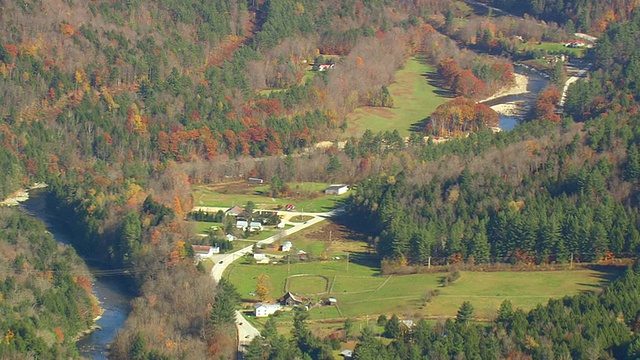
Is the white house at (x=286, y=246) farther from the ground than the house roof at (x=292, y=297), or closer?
closer

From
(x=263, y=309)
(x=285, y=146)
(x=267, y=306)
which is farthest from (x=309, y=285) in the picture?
(x=285, y=146)

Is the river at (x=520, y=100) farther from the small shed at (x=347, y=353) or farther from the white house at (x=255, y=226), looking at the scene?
the small shed at (x=347, y=353)

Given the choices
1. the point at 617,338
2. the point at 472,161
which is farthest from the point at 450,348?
the point at 472,161

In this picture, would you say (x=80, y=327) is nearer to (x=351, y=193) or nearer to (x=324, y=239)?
(x=324, y=239)

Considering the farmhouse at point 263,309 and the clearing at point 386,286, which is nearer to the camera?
the clearing at point 386,286

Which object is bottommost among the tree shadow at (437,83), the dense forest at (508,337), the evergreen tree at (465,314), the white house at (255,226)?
the tree shadow at (437,83)

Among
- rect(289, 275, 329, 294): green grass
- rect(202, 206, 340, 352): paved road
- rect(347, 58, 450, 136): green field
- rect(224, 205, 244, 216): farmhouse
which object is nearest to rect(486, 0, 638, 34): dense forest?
rect(347, 58, 450, 136): green field

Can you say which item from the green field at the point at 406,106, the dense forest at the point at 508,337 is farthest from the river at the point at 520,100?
the dense forest at the point at 508,337
